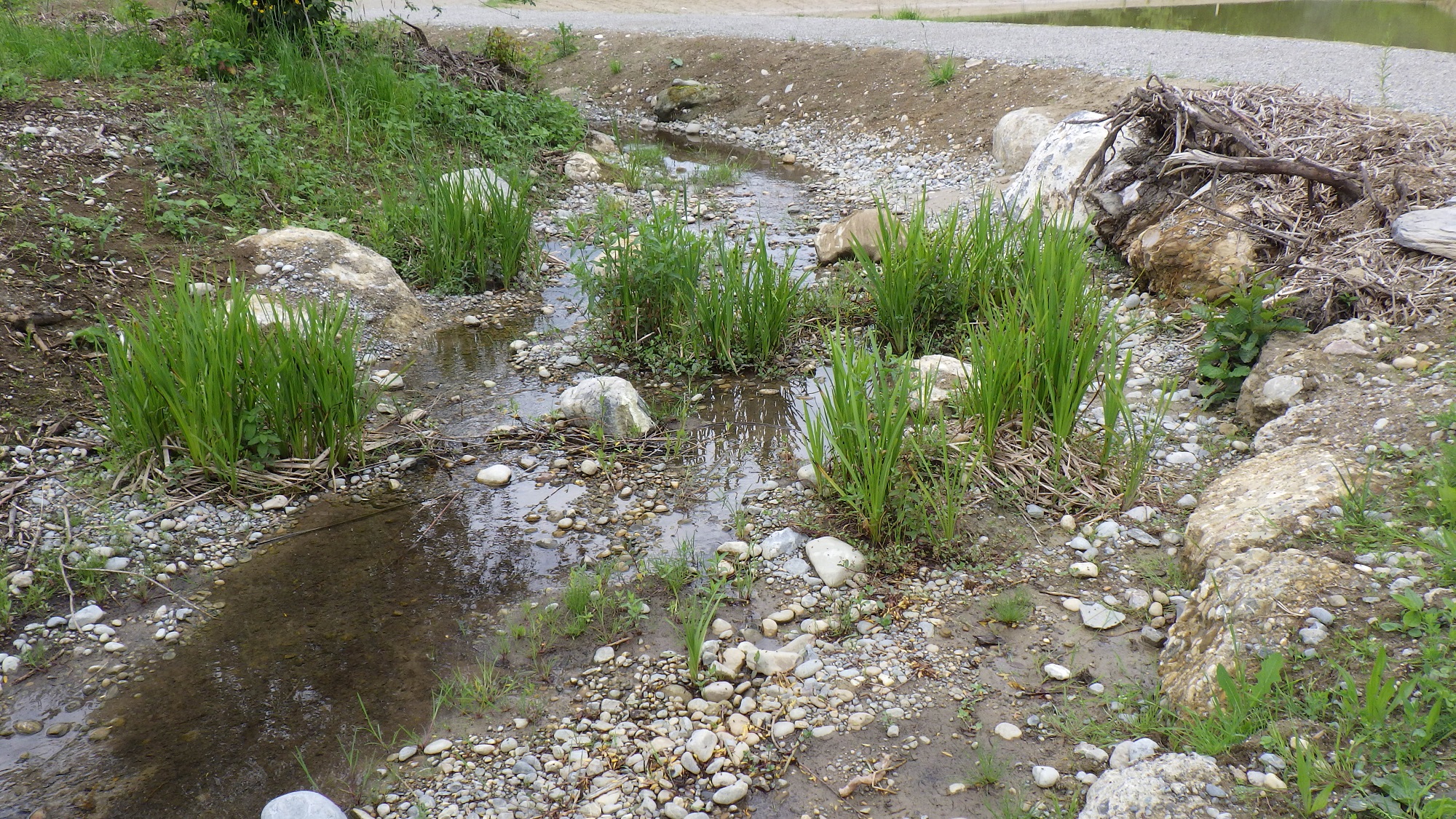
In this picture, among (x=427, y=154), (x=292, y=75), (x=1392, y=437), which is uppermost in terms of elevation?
(x=292, y=75)

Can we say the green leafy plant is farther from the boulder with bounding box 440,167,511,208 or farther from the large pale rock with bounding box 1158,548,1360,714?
the boulder with bounding box 440,167,511,208

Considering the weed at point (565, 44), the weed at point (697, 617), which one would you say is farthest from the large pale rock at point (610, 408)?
the weed at point (565, 44)

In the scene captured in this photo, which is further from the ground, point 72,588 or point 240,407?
point 240,407

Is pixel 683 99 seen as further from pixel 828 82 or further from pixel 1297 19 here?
pixel 1297 19

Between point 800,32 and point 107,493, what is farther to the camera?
point 800,32

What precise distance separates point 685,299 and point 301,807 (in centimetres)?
344

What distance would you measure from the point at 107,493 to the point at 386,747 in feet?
6.78

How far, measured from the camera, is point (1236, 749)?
2180 millimetres

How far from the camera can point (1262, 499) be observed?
9.82ft

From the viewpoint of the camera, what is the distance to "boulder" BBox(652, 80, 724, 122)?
1207 centimetres

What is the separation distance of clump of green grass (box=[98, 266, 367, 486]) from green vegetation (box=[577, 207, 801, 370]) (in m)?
1.70

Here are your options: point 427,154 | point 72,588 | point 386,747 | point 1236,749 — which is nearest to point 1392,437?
point 1236,749

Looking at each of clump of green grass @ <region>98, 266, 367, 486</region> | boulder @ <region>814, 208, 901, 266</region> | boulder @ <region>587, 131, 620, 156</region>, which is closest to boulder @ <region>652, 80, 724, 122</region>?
boulder @ <region>587, 131, 620, 156</region>

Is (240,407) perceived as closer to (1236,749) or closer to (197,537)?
(197,537)
